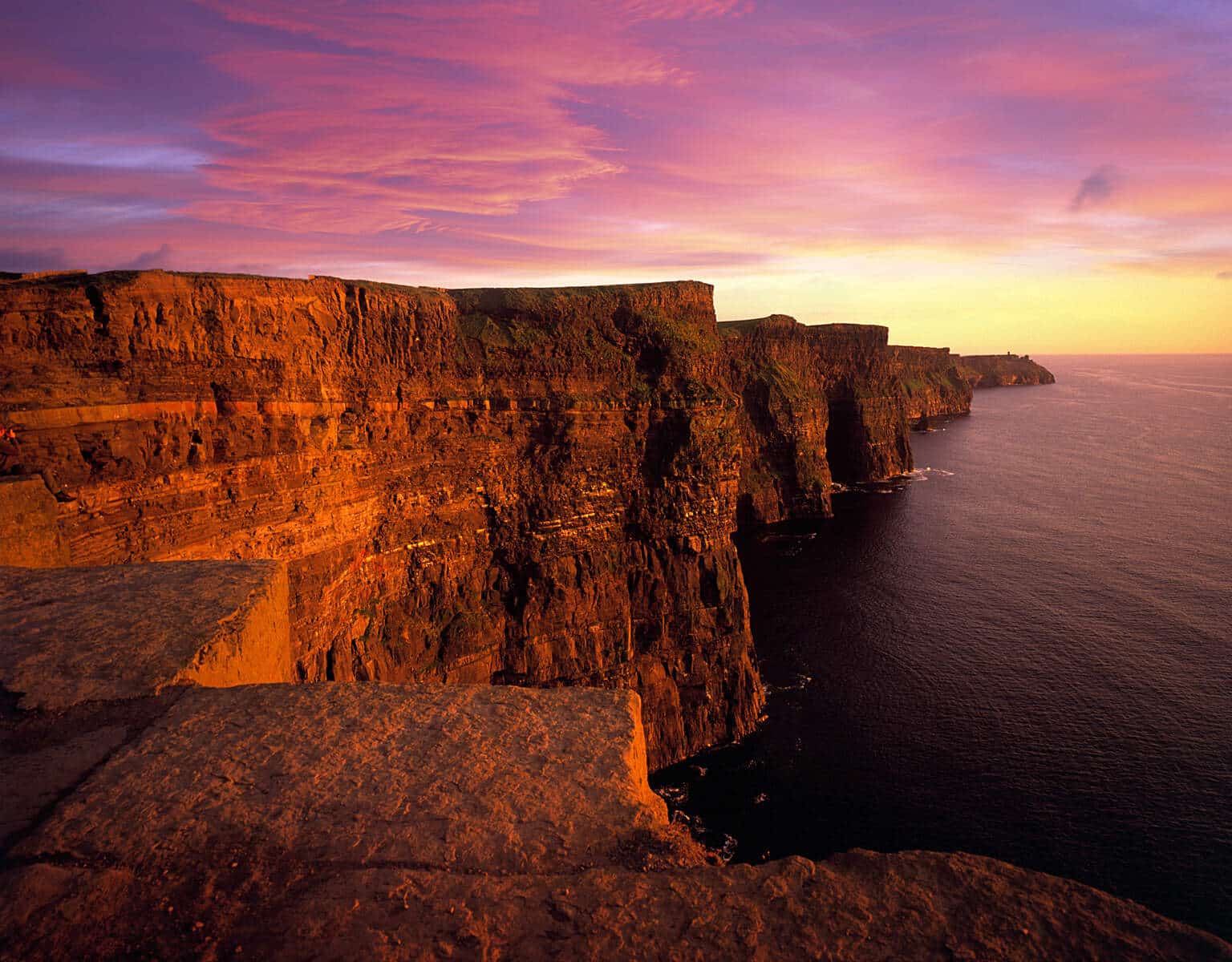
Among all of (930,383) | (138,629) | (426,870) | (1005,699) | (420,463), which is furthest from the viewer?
(930,383)

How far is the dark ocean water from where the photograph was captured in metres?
28.2

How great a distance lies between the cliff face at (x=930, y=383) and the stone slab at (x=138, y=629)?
167m

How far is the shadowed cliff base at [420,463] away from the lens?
16828 mm

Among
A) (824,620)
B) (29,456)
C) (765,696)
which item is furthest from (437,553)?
(824,620)

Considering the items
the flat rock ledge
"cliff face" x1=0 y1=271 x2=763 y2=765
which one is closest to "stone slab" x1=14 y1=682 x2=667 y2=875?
the flat rock ledge

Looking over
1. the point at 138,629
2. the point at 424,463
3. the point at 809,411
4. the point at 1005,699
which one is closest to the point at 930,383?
the point at 809,411

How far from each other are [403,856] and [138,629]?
3.86 meters

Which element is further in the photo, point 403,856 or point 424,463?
point 424,463

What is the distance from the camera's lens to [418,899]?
335cm

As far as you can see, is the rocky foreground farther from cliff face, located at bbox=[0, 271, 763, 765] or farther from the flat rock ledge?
cliff face, located at bbox=[0, 271, 763, 765]

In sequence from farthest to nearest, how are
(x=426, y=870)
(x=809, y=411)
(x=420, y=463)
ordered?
(x=809, y=411) → (x=420, y=463) → (x=426, y=870)

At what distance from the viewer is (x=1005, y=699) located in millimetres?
37656

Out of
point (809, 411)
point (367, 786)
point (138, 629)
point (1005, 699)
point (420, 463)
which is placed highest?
point (138, 629)

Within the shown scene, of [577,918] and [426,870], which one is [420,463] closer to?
[426,870]
